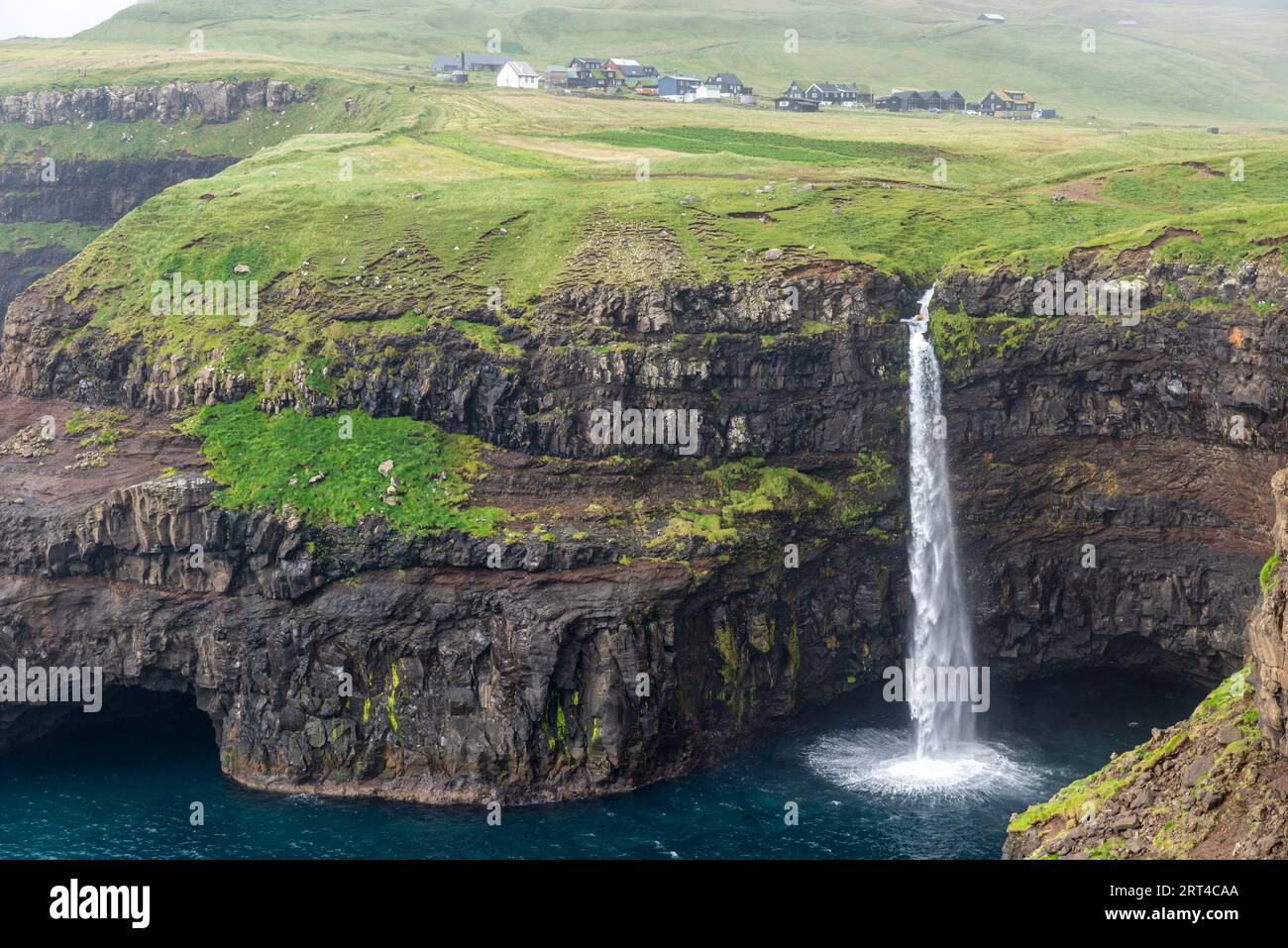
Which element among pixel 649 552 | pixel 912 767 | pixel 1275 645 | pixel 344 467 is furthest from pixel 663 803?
pixel 1275 645

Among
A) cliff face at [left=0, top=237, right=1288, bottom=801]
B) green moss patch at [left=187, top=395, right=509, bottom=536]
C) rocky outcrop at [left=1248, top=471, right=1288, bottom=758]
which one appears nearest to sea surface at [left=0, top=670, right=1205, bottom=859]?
cliff face at [left=0, top=237, right=1288, bottom=801]

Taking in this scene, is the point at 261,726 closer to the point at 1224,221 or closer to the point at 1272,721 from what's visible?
Result: the point at 1272,721

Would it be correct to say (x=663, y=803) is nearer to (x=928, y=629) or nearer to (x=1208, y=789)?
Result: (x=928, y=629)

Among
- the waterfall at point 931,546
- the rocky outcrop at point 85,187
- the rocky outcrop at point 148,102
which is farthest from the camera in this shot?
the rocky outcrop at point 148,102

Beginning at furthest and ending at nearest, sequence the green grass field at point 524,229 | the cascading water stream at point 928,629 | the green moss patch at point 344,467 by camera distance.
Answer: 1. the green grass field at point 524,229
2. the green moss patch at point 344,467
3. the cascading water stream at point 928,629

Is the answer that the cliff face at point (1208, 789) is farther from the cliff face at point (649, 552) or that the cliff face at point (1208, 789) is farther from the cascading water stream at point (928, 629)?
the cliff face at point (649, 552)

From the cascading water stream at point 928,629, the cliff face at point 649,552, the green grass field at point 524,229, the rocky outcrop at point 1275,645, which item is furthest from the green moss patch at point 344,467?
the rocky outcrop at point 1275,645
